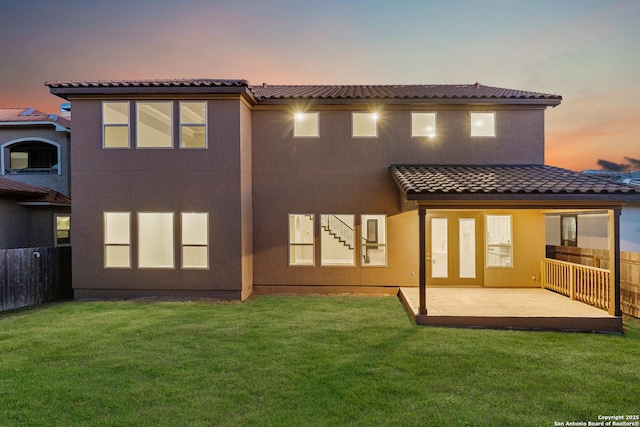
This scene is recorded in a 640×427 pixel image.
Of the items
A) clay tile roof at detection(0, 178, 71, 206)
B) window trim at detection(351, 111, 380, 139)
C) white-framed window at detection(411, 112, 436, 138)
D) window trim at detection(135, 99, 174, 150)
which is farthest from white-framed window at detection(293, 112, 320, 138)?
clay tile roof at detection(0, 178, 71, 206)

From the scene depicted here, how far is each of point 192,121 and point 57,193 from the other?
6.24 meters

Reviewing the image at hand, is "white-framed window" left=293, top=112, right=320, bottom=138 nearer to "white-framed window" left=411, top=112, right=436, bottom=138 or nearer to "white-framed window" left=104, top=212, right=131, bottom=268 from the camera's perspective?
"white-framed window" left=411, top=112, right=436, bottom=138

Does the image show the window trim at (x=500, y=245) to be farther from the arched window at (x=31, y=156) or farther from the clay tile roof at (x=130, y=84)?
the arched window at (x=31, y=156)

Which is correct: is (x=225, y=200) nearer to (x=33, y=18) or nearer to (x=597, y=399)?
(x=597, y=399)

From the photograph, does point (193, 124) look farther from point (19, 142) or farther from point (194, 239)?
point (19, 142)

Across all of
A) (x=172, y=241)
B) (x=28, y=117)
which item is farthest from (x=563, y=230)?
(x=28, y=117)

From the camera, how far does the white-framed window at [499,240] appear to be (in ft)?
34.9

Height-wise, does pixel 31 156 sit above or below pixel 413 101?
below

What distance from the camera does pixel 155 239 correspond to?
398 inches

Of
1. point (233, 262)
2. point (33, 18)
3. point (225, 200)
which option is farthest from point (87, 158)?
point (33, 18)

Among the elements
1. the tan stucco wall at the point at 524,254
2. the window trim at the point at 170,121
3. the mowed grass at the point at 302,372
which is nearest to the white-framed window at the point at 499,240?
the tan stucco wall at the point at 524,254

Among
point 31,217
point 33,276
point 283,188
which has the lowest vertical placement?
point 33,276

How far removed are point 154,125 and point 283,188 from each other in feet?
13.8

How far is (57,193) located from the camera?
12117 millimetres
